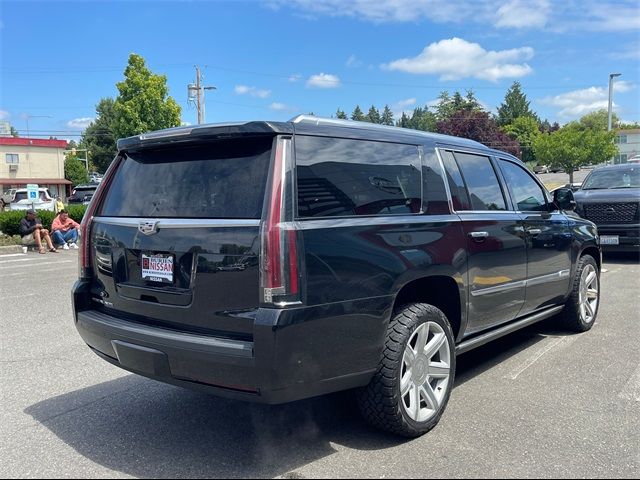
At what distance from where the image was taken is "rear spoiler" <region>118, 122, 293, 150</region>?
117 inches

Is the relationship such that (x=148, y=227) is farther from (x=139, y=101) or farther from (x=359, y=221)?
(x=139, y=101)

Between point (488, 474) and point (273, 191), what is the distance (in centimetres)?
191

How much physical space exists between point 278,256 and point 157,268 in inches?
32.8

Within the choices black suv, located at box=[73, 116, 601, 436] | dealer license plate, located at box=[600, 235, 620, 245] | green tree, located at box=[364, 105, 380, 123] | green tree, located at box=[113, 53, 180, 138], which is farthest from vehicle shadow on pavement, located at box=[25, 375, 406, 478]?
green tree, located at box=[364, 105, 380, 123]

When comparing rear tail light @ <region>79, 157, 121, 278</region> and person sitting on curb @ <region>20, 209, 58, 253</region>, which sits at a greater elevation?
rear tail light @ <region>79, 157, 121, 278</region>

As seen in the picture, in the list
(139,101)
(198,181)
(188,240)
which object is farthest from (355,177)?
(139,101)

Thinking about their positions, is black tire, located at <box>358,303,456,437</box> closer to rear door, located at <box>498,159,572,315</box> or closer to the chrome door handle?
the chrome door handle

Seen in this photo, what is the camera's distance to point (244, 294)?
2.85 meters

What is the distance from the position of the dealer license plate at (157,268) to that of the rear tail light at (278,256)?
659 mm

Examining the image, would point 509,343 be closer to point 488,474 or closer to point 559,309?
point 559,309

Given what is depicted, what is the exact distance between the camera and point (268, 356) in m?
2.71

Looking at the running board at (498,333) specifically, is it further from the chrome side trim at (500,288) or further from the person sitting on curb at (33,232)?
the person sitting on curb at (33,232)

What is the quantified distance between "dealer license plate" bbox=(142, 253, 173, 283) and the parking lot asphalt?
1039 mm

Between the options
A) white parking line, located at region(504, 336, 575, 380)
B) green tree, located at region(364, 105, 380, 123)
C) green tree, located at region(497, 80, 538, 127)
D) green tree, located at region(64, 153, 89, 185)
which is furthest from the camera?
green tree, located at region(364, 105, 380, 123)
